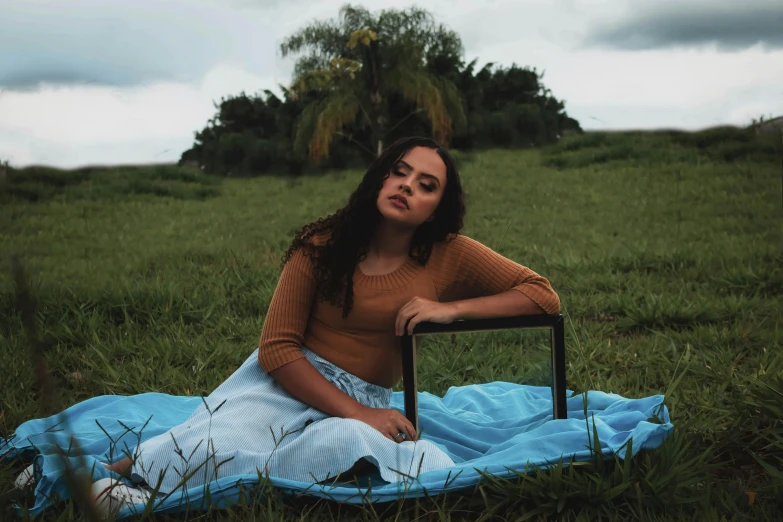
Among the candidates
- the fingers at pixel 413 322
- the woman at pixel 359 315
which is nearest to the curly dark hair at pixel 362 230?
the woman at pixel 359 315

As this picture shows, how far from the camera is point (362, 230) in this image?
96.1 inches

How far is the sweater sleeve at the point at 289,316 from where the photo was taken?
2.34 meters

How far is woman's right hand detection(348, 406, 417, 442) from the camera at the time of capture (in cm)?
221

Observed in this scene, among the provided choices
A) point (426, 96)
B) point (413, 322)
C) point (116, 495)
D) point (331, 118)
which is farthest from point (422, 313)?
point (426, 96)

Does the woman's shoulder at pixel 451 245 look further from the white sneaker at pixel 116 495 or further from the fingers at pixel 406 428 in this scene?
the white sneaker at pixel 116 495

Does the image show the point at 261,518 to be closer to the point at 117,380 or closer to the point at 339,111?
the point at 117,380

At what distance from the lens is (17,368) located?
10.7 ft

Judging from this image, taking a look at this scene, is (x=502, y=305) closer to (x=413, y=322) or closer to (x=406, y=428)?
(x=413, y=322)

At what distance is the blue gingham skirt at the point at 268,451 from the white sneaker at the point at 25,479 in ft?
1.08

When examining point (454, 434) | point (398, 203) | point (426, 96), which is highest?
point (426, 96)

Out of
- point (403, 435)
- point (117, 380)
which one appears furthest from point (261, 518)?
point (117, 380)

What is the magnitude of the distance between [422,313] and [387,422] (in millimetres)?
353

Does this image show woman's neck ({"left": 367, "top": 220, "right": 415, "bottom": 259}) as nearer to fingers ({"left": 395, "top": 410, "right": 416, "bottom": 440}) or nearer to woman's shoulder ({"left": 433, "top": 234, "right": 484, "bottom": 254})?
woman's shoulder ({"left": 433, "top": 234, "right": 484, "bottom": 254})

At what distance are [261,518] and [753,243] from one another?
505 centimetres
